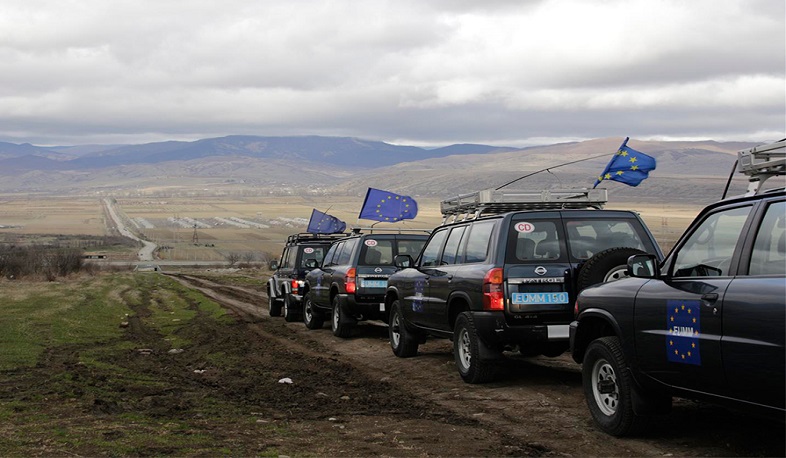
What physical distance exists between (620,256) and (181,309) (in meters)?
22.1

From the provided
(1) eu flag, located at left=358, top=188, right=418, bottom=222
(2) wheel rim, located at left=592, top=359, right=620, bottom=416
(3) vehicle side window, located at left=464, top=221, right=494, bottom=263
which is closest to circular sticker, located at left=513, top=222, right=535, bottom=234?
(3) vehicle side window, located at left=464, top=221, right=494, bottom=263

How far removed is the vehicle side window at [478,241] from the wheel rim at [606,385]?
9.03ft

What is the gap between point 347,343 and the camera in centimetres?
1700

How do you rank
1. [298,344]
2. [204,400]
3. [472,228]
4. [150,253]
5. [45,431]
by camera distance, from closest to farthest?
[45,431]
[204,400]
[472,228]
[298,344]
[150,253]

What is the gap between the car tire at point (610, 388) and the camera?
7.65m

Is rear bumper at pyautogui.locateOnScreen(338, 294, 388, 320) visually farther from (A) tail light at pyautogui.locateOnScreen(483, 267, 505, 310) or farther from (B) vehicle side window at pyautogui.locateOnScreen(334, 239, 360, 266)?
(A) tail light at pyautogui.locateOnScreen(483, 267, 505, 310)

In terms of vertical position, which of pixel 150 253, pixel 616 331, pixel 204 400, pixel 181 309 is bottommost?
pixel 150 253

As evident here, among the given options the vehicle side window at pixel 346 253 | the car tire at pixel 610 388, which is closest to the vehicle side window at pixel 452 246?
the car tire at pixel 610 388

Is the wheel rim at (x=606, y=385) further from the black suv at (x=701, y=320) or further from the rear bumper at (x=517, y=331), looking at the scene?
the rear bumper at (x=517, y=331)

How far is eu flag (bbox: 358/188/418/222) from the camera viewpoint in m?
26.0

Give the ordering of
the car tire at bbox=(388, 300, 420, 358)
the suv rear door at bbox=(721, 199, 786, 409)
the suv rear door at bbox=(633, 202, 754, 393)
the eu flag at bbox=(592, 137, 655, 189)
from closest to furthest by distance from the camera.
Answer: the suv rear door at bbox=(721, 199, 786, 409) → the suv rear door at bbox=(633, 202, 754, 393) → the car tire at bbox=(388, 300, 420, 358) → the eu flag at bbox=(592, 137, 655, 189)

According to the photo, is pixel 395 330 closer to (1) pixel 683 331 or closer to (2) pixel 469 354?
(2) pixel 469 354

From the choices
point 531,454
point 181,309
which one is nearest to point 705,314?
point 531,454

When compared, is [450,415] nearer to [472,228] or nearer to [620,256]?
[620,256]
